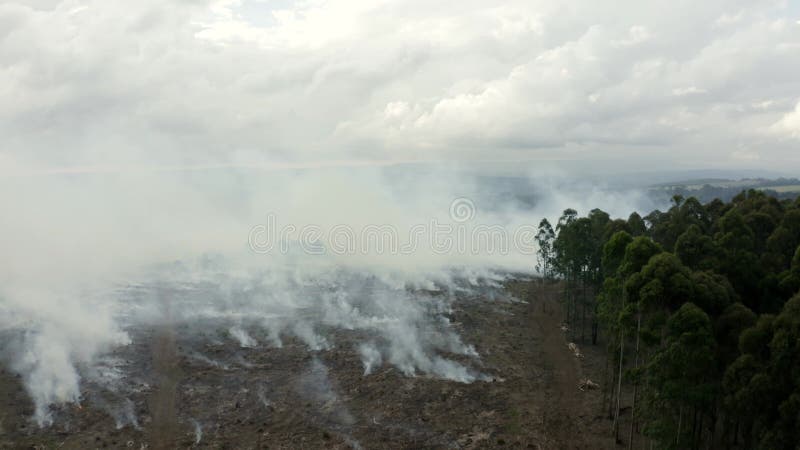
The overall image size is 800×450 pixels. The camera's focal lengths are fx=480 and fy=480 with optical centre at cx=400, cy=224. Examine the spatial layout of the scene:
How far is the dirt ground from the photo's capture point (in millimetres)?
23359

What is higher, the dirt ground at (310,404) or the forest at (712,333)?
the forest at (712,333)

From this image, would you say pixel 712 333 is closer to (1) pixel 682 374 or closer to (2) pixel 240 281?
(1) pixel 682 374

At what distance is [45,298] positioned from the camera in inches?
1713

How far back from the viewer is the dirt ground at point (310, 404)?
76.6 ft

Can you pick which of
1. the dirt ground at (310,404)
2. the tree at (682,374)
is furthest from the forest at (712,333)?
the dirt ground at (310,404)

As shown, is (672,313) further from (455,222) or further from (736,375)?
(455,222)

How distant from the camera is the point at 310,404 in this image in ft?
88.5

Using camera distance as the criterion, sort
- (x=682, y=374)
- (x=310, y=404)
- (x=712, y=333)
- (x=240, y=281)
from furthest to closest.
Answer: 1. (x=240, y=281)
2. (x=310, y=404)
3. (x=712, y=333)
4. (x=682, y=374)

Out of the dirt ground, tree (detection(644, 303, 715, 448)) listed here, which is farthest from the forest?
the dirt ground

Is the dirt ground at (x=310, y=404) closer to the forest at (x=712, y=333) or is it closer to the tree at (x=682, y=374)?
the forest at (x=712, y=333)

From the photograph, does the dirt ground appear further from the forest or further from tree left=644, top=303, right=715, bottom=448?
tree left=644, top=303, right=715, bottom=448

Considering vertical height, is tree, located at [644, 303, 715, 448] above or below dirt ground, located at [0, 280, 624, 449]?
above

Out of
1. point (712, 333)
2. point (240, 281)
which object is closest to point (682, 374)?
point (712, 333)

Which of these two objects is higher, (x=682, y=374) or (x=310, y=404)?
(x=682, y=374)
